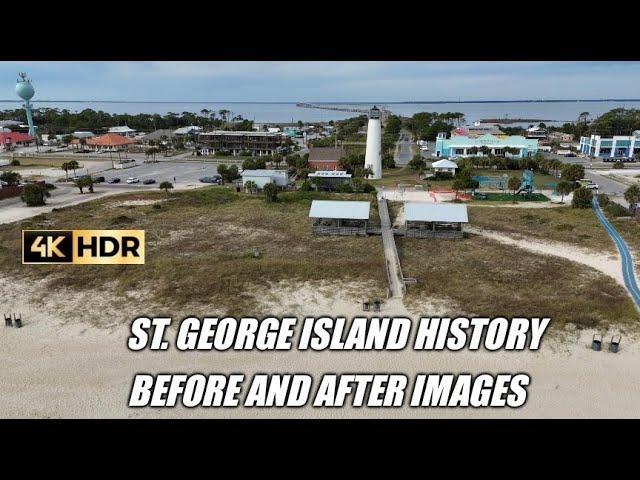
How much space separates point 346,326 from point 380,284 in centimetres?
280

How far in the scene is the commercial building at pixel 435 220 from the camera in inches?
747

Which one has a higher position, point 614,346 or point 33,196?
point 33,196

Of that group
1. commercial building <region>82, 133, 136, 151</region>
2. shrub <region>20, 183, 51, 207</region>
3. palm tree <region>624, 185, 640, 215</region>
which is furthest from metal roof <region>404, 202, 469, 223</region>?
commercial building <region>82, 133, 136, 151</region>

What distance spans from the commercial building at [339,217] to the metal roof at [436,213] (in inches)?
79.3

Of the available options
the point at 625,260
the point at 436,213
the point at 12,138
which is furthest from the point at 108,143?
the point at 625,260

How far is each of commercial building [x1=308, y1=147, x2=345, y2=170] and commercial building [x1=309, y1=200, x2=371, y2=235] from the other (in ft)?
57.9

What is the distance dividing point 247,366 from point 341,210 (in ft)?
36.5

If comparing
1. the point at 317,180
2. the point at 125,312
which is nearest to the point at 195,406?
the point at 125,312

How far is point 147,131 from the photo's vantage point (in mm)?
78688

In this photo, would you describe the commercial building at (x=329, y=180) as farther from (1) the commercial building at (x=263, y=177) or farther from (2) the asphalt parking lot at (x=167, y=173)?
(2) the asphalt parking lot at (x=167, y=173)

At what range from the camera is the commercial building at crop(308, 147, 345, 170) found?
3762 cm

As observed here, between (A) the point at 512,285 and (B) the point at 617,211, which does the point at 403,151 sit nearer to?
(B) the point at 617,211

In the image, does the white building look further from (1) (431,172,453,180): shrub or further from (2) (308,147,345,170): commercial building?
(2) (308,147,345,170): commercial building

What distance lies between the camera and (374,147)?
35312 millimetres
